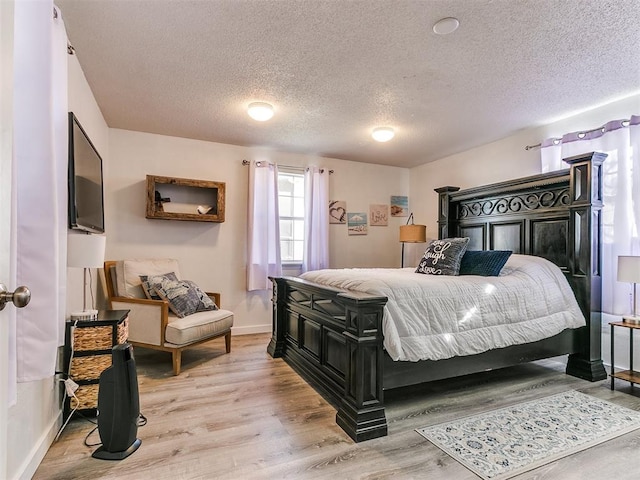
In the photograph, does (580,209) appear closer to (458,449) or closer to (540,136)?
(540,136)

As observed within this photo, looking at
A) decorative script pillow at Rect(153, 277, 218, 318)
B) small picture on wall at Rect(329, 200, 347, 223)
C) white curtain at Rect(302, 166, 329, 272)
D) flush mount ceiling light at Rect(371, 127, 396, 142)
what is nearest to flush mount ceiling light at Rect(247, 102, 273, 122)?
flush mount ceiling light at Rect(371, 127, 396, 142)

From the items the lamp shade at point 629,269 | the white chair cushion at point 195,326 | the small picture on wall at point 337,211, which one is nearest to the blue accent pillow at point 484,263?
the lamp shade at point 629,269

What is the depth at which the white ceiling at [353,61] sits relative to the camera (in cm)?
196

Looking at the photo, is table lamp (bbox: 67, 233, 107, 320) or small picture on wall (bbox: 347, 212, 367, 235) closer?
table lamp (bbox: 67, 233, 107, 320)

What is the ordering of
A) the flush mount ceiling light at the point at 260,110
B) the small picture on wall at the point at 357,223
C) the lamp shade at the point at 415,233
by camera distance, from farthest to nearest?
the small picture on wall at the point at 357,223 < the lamp shade at the point at 415,233 < the flush mount ceiling light at the point at 260,110

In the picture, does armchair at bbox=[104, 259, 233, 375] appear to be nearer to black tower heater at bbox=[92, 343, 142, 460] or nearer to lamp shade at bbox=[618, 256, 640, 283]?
black tower heater at bbox=[92, 343, 142, 460]

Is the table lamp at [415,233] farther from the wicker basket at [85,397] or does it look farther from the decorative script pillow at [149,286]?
the wicker basket at [85,397]

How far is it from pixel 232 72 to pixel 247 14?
2.26ft

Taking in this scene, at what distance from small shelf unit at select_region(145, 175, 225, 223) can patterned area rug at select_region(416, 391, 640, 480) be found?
10.6ft

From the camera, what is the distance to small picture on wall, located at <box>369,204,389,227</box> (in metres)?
5.34

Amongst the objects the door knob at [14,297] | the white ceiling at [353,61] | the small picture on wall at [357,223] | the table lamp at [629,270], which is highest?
the white ceiling at [353,61]

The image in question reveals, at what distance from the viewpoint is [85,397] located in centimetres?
215

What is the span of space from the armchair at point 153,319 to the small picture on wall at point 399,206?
10.3ft

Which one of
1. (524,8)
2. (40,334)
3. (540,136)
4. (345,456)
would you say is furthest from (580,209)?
(40,334)
